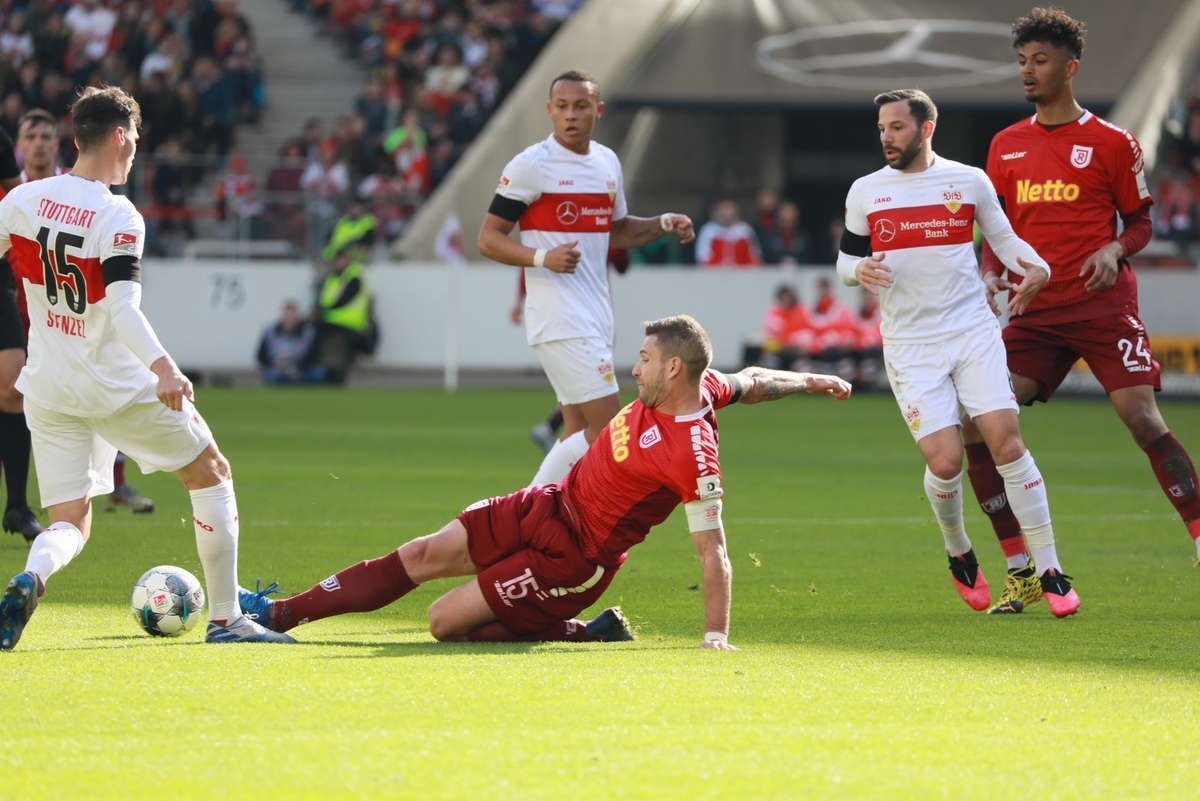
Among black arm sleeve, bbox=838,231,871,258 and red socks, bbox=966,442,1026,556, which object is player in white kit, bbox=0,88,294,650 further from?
red socks, bbox=966,442,1026,556

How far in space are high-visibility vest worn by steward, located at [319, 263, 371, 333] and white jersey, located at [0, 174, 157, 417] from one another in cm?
1670

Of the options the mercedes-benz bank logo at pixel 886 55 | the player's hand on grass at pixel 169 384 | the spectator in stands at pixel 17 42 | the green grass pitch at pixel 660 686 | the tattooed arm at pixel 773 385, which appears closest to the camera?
the green grass pitch at pixel 660 686

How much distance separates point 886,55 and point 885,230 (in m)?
19.3

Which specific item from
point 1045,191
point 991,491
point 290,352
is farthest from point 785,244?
point 991,491

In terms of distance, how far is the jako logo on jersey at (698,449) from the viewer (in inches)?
215

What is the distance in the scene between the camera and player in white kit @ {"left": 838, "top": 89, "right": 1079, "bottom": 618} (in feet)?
21.6

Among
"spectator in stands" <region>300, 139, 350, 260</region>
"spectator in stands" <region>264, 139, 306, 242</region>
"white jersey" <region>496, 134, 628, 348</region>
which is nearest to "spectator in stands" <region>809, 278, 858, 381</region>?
"spectator in stands" <region>300, 139, 350, 260</region>

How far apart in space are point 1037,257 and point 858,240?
72cm

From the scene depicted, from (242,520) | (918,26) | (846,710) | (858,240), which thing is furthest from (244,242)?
(846,710)

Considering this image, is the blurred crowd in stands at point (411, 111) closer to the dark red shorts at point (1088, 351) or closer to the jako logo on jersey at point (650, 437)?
the dark red shorts at point (1088, 351)

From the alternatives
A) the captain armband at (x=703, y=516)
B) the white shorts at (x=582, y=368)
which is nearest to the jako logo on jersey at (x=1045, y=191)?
the white shorts at (x=582, y=368)

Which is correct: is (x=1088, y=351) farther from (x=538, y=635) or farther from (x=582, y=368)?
(x=538, y=635)

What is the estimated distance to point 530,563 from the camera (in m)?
5.65

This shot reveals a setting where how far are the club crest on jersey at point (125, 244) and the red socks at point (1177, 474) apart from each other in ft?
13.6
